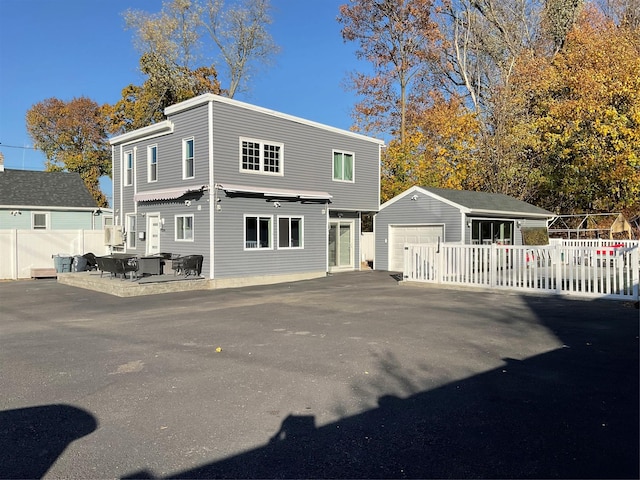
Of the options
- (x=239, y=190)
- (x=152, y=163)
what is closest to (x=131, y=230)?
(x=152, y=163)

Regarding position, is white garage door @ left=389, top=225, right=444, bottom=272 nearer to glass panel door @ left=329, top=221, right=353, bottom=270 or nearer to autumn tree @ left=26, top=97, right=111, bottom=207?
glass panel door @ left=329, top=221, right=353, bottom=270

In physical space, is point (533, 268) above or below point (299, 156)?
below

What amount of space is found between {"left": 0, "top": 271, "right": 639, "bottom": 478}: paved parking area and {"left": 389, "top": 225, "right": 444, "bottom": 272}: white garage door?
1079 cm

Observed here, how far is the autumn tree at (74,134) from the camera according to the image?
3875cm

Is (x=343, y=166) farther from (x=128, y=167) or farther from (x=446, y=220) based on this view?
(x=128, y=167)

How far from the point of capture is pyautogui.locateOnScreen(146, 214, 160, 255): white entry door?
60.2ft

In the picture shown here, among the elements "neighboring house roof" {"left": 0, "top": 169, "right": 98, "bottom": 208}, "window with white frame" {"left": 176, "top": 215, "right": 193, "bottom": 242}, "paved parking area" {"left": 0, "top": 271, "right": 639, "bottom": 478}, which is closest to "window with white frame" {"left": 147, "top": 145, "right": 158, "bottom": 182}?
"window with white frame" {"left": 176, "top": 215, "right": 193, "bottom": 242}

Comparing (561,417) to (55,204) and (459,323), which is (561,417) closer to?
(459,323)

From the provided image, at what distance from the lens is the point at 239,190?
1609 cm

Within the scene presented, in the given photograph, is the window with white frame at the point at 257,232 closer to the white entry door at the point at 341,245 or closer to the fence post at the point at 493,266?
the white entry door at the point at 341,245

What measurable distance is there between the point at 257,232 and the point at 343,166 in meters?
5.76

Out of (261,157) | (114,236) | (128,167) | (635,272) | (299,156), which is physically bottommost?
(635,272)

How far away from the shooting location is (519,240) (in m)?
22.4

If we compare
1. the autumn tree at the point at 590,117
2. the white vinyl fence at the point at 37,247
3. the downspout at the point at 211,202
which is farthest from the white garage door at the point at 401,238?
the white vinyl fence at the point at 37,247
